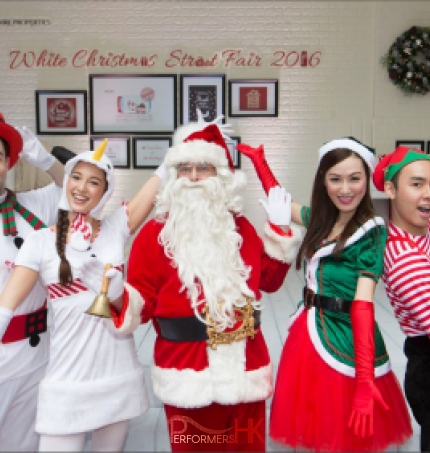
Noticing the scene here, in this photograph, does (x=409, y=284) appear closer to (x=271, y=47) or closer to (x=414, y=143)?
(x=414, y=143)

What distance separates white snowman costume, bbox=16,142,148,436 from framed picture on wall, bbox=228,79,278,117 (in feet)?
15.0

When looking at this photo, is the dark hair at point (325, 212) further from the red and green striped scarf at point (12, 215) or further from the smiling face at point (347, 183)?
the red and green striped scarf at point (12, 215)

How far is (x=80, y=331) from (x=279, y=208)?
846 mm

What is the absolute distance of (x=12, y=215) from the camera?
191 cm

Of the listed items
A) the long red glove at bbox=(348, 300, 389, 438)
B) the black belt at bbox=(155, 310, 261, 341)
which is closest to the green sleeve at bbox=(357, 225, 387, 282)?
the long red glove at bbox=(348, 300, 389, 438)

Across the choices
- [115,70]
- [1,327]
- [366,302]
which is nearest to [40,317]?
[1,327]

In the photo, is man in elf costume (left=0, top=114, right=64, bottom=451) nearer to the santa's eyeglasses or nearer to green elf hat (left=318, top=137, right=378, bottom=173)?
the santa's eyeglasses

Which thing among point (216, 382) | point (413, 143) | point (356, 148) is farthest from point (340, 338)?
point (413, 143)

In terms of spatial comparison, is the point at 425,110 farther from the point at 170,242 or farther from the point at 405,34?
the point at 170,242

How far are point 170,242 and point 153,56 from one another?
15.2 ft

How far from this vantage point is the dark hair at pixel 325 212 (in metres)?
1.89

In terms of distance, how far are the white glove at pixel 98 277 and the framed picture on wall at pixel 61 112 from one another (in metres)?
4.79

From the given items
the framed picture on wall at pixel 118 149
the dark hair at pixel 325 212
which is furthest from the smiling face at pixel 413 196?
the framed picture on wall at pixel 118 149

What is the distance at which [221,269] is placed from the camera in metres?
1.86
